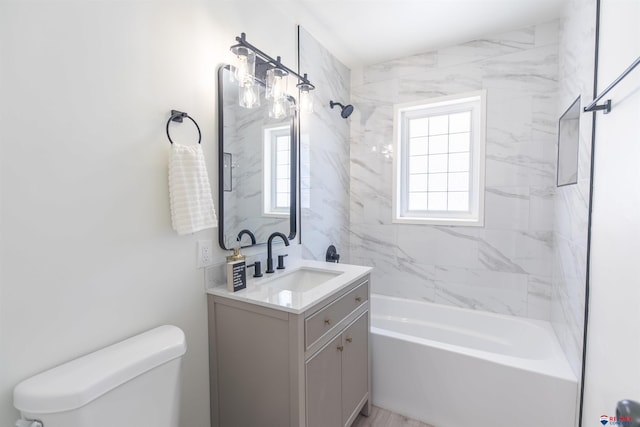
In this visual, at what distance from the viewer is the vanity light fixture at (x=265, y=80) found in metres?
1.50

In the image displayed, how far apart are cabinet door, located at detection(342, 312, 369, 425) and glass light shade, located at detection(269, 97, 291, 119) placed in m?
1.31

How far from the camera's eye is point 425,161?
2.80 m

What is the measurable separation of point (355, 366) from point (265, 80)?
5.62 ft

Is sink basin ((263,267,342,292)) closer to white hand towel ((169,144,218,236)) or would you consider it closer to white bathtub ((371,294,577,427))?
white bathtub ((371,294,577,427))

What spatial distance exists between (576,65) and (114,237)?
2432 mm

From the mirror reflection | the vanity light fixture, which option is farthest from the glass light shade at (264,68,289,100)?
the mirror reflection

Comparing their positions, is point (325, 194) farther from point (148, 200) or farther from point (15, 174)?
point (15, 174)

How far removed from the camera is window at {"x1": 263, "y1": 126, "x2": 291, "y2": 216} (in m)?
1.87

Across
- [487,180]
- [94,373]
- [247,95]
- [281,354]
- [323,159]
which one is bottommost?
[281,354]

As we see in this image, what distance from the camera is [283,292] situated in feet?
4.79

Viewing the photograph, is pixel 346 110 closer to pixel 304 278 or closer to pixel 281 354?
pixel 304 278

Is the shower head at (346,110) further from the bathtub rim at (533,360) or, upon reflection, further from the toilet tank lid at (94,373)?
the toilet tank lid at (94,373)

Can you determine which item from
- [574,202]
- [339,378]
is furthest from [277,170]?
[574,202]

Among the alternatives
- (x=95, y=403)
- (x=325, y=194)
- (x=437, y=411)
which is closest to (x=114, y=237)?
(x=95, y=403)
